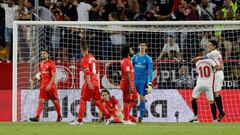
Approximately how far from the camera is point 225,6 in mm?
25094

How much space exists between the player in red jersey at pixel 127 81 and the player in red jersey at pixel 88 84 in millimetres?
760

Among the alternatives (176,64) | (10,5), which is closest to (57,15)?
(10,5)

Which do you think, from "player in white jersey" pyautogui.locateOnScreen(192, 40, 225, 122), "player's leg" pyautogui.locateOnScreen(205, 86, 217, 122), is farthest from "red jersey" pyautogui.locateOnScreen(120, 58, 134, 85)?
"player's leg" pyautogui.locateOnScreen(205, 86, 217, 122)

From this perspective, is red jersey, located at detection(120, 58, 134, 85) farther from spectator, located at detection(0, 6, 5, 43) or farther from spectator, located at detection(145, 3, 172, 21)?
spectator, located at detection(0, 6, 5, 43)

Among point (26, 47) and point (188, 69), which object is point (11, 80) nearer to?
point (26, 47)

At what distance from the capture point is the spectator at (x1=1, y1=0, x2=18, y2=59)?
24.1 metres

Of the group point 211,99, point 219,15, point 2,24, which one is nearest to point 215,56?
point 211,99

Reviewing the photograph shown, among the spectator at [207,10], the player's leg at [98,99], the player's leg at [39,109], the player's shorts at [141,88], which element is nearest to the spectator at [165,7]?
the spectator at [207,10]

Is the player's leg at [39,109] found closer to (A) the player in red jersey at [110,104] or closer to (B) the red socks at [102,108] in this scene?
(A) the player in red jersey at [110,104]

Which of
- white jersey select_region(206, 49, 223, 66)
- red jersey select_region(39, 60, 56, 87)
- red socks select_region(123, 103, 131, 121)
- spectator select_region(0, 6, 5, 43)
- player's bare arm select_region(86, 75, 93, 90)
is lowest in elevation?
red socks select_region(123, 103, 131, 121)

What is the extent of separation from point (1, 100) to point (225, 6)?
25.8 ft

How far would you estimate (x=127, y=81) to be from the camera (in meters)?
19.0

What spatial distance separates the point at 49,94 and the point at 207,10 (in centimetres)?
761

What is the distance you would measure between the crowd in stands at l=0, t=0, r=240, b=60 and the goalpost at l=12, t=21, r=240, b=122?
2.26 m
